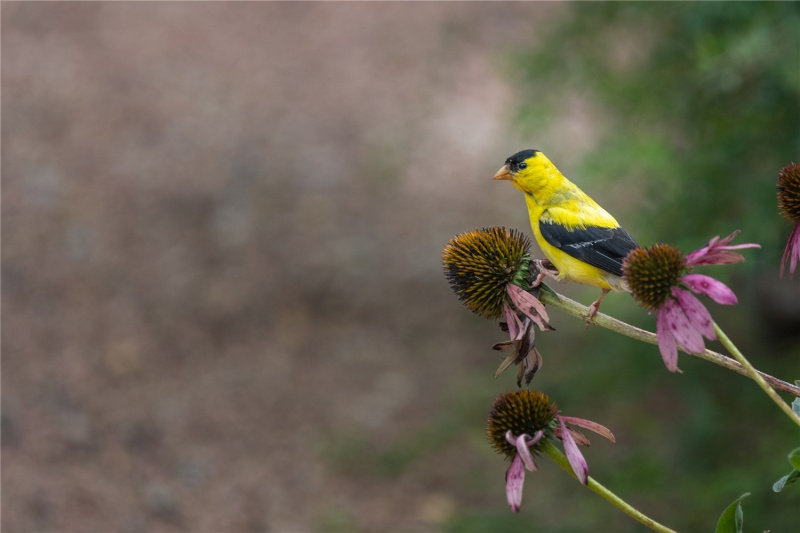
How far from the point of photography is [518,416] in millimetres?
1603

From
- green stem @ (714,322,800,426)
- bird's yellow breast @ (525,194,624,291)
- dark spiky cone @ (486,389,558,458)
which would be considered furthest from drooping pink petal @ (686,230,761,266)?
bird's yellow breast @ (525,194,624,291)

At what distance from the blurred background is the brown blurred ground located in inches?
0.8

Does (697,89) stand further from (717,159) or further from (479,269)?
(479,269)

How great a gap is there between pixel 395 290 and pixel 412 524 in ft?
6.66

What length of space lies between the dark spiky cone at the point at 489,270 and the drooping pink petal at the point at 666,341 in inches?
13.3

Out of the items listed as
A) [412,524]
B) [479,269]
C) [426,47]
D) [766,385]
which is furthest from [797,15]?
[426,47]

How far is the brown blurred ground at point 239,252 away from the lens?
507 centimetres

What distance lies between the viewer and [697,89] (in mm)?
3838

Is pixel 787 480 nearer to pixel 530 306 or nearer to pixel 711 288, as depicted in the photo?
pixel 711 288

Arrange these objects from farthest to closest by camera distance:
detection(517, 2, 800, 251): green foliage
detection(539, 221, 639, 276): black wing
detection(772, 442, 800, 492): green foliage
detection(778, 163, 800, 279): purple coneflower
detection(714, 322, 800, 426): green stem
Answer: detection(517, 2, 800, 251): green foliage → detection(539, 221, 639, 276): black wing → detection(778, 163, 800, 279): purple coneflower → detection(772, 442, 800, 492): green foliage → detection(714, 322, 800, 426): green stem

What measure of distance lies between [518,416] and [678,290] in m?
0.36

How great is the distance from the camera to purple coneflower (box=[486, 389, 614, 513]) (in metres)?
1.43

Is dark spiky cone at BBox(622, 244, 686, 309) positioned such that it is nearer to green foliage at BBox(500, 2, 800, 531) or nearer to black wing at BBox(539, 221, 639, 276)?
black wing at BBox(539, 221, 639, 276)

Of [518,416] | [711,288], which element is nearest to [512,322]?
[518,416]
